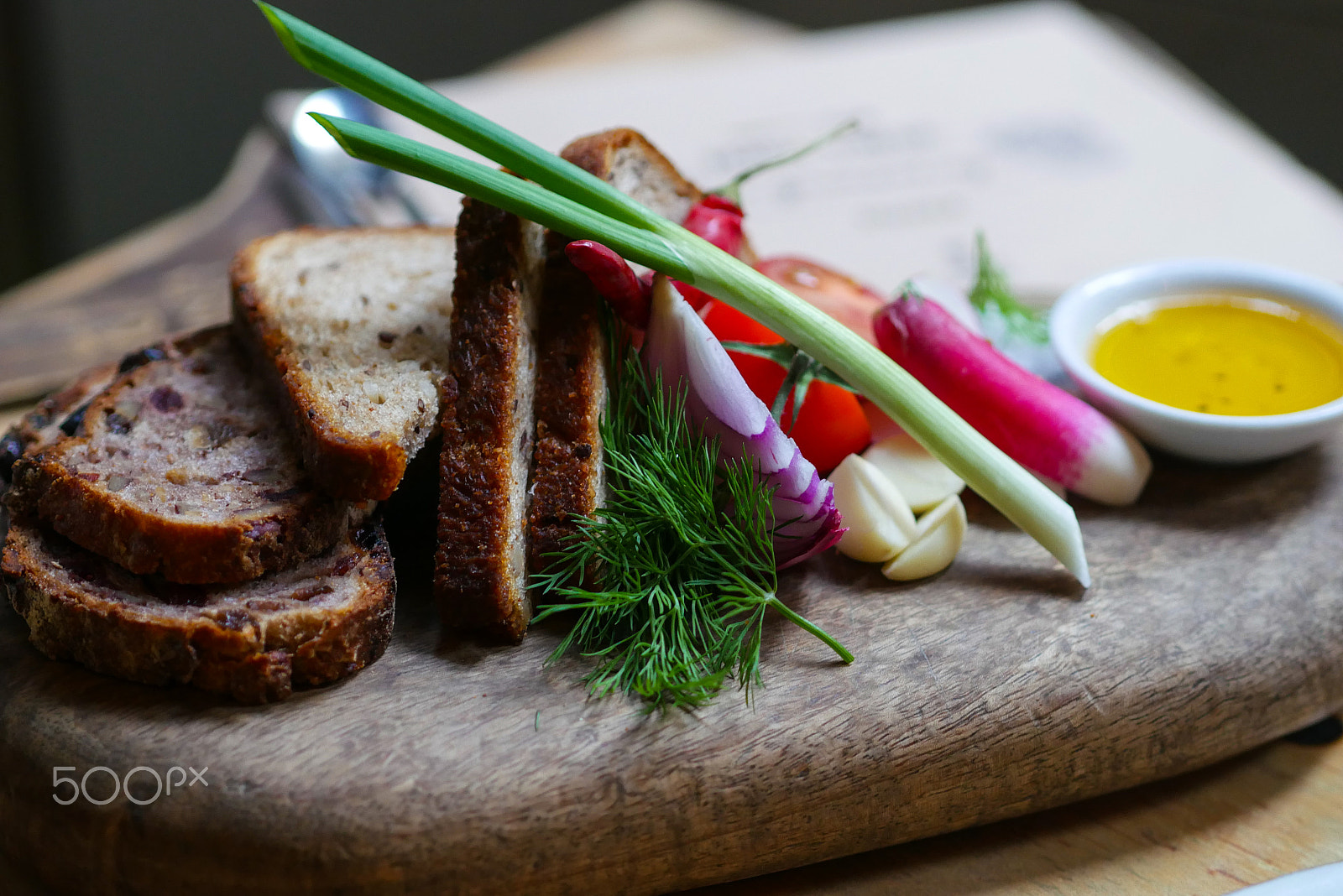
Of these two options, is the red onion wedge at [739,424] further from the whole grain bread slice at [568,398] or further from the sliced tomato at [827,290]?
the sliced tomato at [827,290]

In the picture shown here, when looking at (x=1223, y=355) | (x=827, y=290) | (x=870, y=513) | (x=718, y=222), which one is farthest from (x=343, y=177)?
(x=1223, y=355)

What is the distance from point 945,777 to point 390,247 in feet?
5.83

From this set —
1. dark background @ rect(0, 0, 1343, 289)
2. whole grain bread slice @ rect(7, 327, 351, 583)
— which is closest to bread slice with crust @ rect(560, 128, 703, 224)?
whole grain bread slice @ rect(7, 327, 351, 583)

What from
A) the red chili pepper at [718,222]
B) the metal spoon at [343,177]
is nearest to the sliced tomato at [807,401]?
the red chili pepper at [718,222]

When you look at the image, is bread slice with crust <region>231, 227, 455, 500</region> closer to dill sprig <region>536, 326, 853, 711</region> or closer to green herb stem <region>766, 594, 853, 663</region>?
dill sprig <region>536, 326, 853, 711</region>

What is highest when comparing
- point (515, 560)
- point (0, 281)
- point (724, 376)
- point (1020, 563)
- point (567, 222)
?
point (567, 222)

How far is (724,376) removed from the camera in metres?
2.09

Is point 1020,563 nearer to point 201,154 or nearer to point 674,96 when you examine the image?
point 674,96

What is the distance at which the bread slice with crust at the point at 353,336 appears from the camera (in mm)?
1996

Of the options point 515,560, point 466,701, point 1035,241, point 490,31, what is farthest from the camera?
point 490,31

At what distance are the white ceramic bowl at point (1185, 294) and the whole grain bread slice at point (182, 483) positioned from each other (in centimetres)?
168

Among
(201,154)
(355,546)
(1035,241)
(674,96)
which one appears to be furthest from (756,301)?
(201,154)

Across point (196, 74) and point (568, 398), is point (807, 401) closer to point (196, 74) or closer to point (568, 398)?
point (568, 398)

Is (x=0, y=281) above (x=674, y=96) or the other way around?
the other way around
